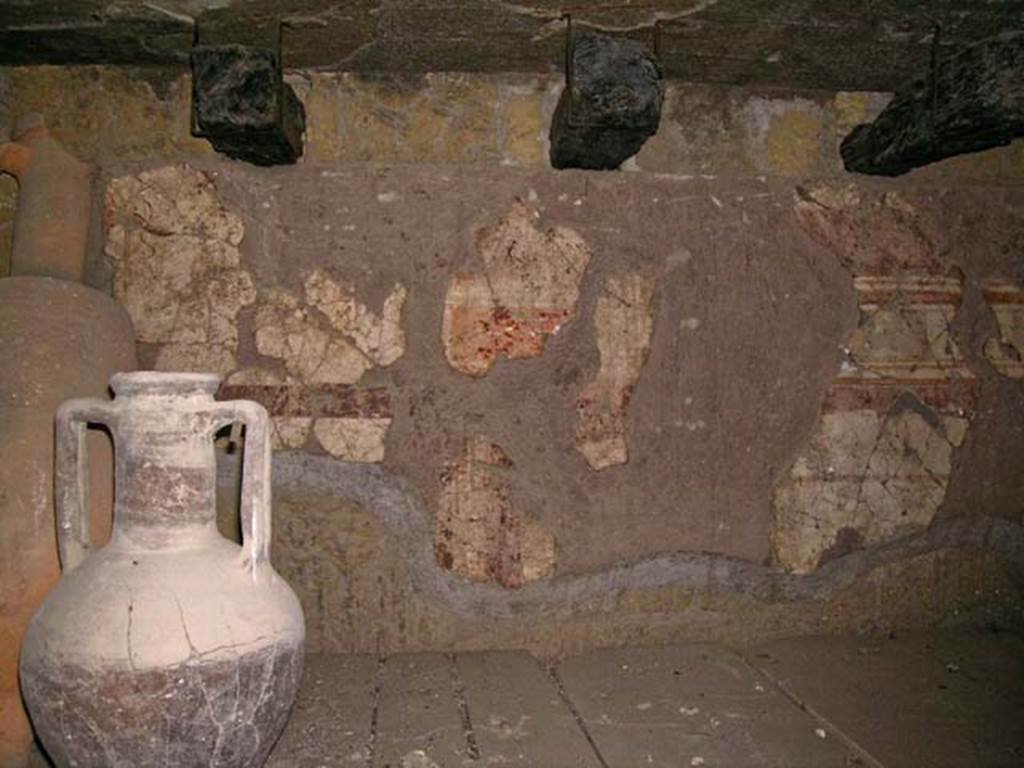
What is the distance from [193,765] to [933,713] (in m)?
1.68

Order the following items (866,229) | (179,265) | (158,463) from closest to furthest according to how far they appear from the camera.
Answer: (158,463) → (179,265) → (866,229)

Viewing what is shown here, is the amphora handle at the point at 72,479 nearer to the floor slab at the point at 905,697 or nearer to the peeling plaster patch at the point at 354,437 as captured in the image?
the peeling plaster patch at the point at 354,437

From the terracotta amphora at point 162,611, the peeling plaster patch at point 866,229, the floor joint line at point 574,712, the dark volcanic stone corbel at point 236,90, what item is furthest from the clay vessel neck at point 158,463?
the peeling plaster patch at point 866,229

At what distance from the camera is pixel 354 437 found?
2139 millimetres

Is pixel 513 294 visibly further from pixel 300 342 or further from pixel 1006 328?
pixel 1006 328

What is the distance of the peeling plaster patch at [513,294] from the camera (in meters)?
2.16

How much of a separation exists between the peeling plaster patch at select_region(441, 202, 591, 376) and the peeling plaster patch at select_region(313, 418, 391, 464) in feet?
0.95

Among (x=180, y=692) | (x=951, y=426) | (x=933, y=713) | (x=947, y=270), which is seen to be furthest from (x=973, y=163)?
(x=180, y=692)

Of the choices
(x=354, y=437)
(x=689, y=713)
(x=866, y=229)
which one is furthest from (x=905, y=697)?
(x=354, y=437)

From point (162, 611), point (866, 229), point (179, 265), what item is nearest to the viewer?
point (162, 611)

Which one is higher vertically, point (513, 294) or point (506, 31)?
point (506, 31)

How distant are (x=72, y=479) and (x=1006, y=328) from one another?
2.59 metres

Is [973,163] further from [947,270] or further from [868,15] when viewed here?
[868,15]

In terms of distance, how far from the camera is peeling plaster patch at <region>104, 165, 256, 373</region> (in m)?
2.10
